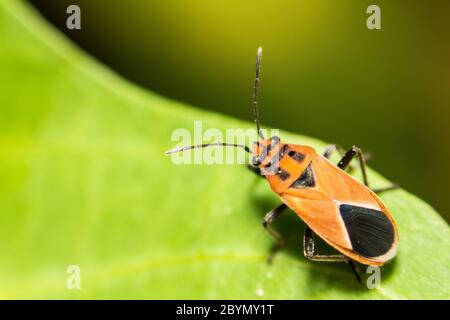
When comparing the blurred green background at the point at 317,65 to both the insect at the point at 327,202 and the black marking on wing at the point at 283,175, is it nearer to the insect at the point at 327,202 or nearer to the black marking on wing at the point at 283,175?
the insect at the point at 327,202

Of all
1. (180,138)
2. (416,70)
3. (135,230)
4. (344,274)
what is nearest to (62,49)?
(180,138)

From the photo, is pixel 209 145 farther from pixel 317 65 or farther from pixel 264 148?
pixel 317 65

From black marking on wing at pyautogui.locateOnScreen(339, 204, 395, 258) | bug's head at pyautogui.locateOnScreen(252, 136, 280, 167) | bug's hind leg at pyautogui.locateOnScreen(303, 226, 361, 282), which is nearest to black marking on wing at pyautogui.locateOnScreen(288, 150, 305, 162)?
bug's head at pyautogui.locateOnScreen(252, 136, 280, 167)

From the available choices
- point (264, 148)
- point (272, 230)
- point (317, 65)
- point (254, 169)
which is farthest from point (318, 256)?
point (317, 65)

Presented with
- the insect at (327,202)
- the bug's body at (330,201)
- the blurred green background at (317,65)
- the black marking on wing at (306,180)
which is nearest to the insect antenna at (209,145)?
the insect at (327,202)

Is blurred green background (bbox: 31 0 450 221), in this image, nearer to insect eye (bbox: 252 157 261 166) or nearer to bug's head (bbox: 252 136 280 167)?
bug's head (bbox: 252 136 280 167)
